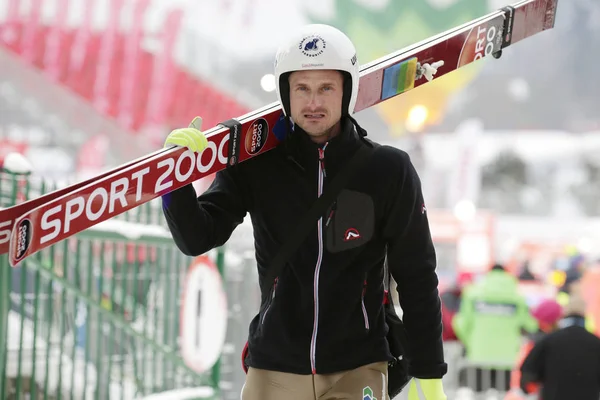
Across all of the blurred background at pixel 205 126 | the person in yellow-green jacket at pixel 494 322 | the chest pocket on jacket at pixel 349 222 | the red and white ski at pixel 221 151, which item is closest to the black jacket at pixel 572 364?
the blurred background at pixel 205 126

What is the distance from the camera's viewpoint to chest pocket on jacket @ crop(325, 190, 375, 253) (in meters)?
2.42

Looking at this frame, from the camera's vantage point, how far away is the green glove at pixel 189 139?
2.38 meters

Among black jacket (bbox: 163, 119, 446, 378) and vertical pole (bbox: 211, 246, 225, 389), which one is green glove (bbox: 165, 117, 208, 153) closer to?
black jacket (bbox: 163, 119, 446, 378)

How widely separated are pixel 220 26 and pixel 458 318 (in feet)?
78.0

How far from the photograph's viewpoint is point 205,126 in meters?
21.7

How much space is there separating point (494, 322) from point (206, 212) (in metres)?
5.35

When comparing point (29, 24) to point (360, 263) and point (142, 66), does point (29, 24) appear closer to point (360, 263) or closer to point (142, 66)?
point (142, 66)

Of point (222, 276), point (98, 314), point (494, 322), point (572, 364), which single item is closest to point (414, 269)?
point (98, 314)

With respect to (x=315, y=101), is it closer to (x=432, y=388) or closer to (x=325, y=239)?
(x=325, y=239)

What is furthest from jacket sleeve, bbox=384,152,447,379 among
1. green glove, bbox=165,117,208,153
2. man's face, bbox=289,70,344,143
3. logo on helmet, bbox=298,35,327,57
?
green glove, bbox=165,117,208,153

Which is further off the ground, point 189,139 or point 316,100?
point 316,100

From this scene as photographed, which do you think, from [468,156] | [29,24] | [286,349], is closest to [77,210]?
[286,349]

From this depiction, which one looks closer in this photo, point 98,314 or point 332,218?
point 332,218

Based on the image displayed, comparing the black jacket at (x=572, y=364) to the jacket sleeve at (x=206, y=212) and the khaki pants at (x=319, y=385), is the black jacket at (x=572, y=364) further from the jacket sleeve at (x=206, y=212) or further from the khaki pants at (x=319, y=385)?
the jacket sleeve at (x=206, y=212)
